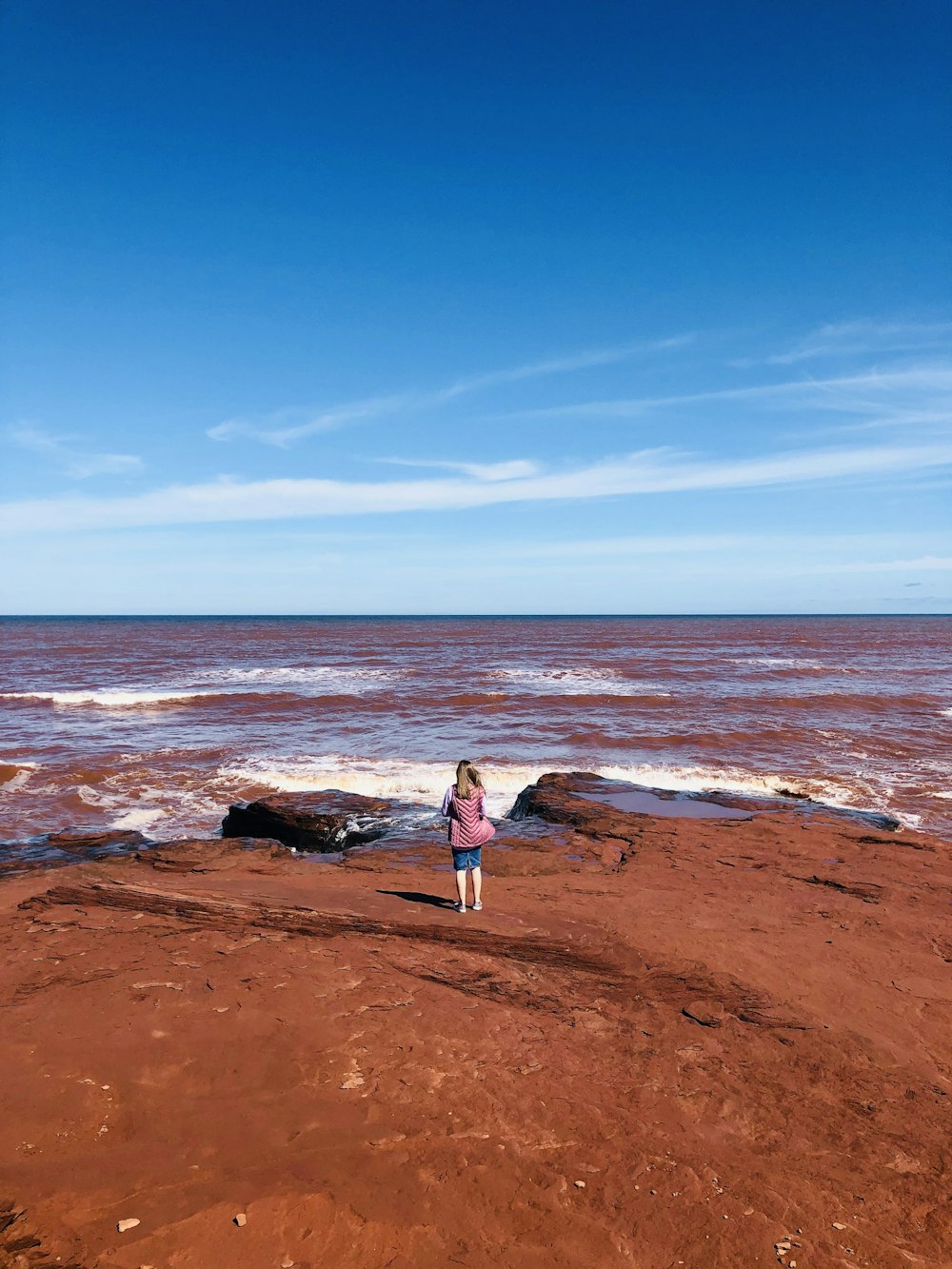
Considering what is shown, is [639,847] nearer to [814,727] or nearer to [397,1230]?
[397,1230]

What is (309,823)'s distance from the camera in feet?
38.0

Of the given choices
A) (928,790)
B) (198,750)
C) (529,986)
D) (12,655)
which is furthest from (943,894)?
(12,655)

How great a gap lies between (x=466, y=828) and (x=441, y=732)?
45.0ft

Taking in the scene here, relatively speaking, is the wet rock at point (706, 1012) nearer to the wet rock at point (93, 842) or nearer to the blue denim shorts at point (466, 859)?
the blue denim shorts at point (466, 859)

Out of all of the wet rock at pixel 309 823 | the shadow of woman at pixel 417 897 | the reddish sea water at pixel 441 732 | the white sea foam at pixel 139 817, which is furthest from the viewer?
the reddish sea water at pixel 441 732

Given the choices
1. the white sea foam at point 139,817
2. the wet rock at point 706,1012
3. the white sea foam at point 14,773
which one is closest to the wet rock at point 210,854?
the white sea foam at point 139,817

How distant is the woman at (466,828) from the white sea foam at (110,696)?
22708 millimetres

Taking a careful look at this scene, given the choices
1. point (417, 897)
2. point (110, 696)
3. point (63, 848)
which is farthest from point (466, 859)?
point (110, 696)

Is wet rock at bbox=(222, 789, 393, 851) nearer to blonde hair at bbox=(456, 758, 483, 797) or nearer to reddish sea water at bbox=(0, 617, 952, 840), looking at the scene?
reddish sea water at bbox=(0, 617, 952, 840)

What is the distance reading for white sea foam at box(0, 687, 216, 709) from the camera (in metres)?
27.4

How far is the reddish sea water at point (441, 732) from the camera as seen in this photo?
1484 cm

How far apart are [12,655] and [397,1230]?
5597 cm

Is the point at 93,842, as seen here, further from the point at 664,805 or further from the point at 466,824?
the point at 664,805

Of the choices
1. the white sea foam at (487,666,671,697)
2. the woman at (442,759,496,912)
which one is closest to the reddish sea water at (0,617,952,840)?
the white sea foam at (487,666,671,697)
